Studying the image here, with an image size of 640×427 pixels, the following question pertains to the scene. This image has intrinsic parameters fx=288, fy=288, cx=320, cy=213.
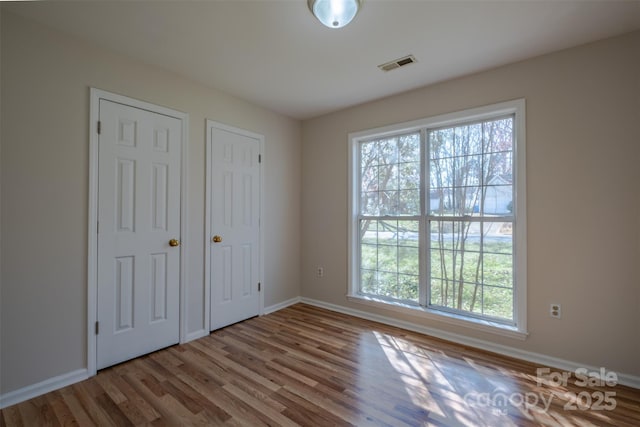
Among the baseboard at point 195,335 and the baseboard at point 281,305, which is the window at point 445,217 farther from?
the baseboard at point 195,335

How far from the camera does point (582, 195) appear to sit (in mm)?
2211

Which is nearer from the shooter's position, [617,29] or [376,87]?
[617,29]

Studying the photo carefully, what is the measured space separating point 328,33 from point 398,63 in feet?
2.43

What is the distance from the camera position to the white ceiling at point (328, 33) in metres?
1.82

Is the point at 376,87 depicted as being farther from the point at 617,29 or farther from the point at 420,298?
the point at 420,298

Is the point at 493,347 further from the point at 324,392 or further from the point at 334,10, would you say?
the point at 334,10

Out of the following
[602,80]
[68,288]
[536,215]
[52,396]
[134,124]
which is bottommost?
[52,396]


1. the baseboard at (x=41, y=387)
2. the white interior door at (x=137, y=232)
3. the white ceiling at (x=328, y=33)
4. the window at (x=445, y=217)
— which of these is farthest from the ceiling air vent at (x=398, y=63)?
the baseboard at (x=41, y=387)

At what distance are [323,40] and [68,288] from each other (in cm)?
261

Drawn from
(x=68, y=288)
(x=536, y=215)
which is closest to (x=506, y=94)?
(x=536, y=215)

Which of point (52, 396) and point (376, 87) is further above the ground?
point (376, 87)

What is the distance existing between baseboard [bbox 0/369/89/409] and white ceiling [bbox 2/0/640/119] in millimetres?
2445

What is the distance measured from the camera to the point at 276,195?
3721 mm

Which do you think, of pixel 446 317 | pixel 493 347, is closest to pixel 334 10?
pixel 446 317
